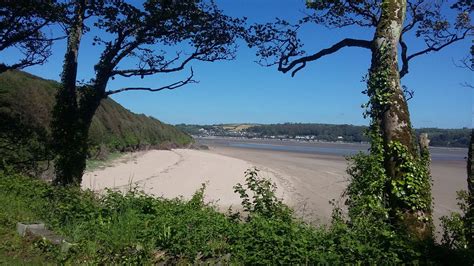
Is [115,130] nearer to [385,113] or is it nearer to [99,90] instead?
[99,90]

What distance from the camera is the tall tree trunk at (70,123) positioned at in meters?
12.2

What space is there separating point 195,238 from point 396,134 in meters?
3.51

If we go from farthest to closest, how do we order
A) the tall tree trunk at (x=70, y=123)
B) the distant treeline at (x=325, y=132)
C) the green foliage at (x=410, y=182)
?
the distant treeline at (x=325, y=132) → the tall tree trunk at (x=70, y=123) → the green foliage at (x=410, y=182)

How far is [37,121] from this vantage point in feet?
68.9

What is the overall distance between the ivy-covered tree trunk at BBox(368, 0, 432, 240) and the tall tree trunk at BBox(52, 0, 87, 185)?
8125mm

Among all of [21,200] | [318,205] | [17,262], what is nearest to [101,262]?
[17,262]

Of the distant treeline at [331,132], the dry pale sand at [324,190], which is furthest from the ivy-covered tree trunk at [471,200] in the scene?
the distant treeline at [331,132]

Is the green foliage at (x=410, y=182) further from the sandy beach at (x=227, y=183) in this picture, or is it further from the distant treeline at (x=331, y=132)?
the distant treeline at (x=331, y=132)

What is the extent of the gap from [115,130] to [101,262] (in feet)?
125

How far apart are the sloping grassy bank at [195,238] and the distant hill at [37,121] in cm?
617

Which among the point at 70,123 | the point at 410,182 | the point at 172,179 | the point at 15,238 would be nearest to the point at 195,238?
the point at 15,238

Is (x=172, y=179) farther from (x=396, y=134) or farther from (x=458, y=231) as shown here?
(x=458, y=231)

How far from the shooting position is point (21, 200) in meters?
8.34

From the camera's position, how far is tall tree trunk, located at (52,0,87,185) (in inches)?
480
